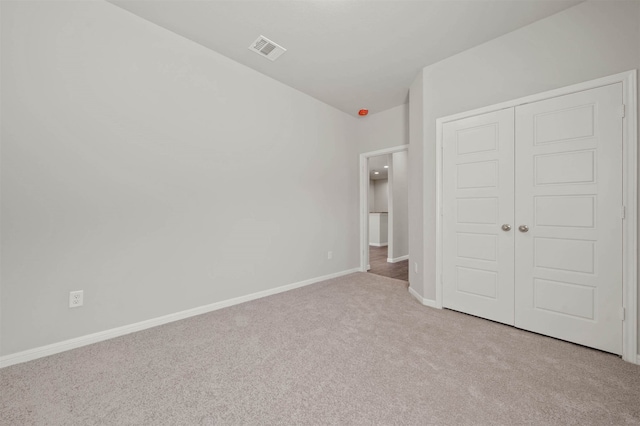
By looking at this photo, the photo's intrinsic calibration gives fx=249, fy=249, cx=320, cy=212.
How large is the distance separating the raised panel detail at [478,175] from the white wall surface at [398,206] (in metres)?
2.56

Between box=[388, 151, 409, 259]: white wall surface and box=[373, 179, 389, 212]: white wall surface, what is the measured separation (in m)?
4.21

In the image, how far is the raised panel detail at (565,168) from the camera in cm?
195

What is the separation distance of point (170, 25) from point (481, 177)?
3.30m

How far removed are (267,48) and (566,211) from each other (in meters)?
3.13

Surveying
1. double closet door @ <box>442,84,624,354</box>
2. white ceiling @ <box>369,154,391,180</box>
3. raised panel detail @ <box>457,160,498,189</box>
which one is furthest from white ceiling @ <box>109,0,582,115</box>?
white ceiling @ <box>369,154,391,180</box>

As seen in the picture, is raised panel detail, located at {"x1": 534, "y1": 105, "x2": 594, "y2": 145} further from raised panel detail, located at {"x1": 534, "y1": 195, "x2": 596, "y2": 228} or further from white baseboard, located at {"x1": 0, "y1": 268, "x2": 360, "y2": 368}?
white baseboard, located at {"x1": 0, "y1": 268, "x2": 360, "y2": 368}

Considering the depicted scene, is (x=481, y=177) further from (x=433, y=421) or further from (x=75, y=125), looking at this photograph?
(x=75, y=125)

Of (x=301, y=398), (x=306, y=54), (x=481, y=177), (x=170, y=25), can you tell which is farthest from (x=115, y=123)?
(x=481, y=177)

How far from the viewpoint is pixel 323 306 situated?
282 centimetres

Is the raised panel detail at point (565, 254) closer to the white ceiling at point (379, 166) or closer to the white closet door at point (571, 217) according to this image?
the white closet door at point (571, 217)

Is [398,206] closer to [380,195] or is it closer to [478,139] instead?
[478,139]

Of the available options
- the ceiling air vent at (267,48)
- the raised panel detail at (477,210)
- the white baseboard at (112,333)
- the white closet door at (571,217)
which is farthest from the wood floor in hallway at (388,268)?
the ceiling air vent at (267,48)

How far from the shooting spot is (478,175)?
250 centimetres

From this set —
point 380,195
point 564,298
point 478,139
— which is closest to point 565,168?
point 478,139
